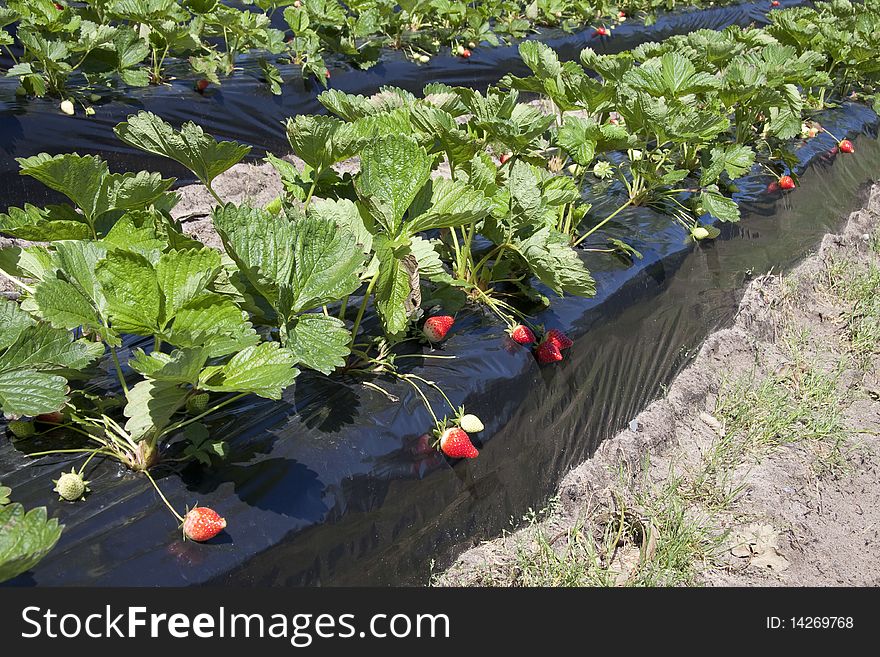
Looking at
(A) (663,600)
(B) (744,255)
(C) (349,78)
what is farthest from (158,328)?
(C) (349,78)

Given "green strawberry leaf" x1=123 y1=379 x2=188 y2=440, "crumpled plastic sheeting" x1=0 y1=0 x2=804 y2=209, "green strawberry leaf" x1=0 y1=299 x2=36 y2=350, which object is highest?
"green strawberry leaf" x1=0 y1=299 x2=36 y2=350

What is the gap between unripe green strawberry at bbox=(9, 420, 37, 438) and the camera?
152 cm

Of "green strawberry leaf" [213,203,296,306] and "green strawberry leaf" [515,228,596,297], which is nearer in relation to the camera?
"green strawberry leaf" [213,203,296,306]

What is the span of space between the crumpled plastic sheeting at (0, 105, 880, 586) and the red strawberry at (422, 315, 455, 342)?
2.5 inches

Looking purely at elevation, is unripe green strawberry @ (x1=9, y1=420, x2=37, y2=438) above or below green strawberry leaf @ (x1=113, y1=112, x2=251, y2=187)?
below

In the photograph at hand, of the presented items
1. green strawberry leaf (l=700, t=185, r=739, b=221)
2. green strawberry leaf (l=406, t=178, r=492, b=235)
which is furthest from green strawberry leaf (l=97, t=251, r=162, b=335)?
green strawberry leaf (l=700, t=185, r=739, b=221)

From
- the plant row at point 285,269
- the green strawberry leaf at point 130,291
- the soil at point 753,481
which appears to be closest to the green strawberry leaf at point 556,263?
the plant row at point 285,269

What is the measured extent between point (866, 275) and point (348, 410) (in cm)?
314

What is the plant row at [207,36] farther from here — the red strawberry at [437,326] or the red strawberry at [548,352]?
the red strawberry at [548,352]

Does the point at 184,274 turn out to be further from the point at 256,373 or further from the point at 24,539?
the point at 24,539

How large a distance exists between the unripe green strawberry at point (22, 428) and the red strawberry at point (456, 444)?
850 mm

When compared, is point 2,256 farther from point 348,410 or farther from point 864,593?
point 864,593

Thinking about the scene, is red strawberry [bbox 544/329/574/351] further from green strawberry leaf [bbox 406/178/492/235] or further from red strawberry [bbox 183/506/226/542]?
red strawberry [bbox 183/506/226/542]

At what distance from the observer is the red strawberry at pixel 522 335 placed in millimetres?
2082
